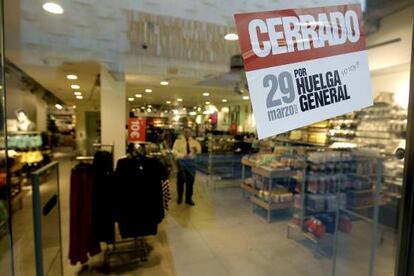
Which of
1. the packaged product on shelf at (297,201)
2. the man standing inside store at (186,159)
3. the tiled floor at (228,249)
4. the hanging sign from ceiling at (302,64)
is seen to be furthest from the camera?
the packaged product on shelf at (297,201)

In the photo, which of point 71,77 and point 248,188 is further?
point 248,188

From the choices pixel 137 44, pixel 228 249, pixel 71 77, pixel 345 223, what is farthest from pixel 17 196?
pixel 345 223

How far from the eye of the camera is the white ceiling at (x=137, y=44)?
1.41 meters

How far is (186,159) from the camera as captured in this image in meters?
1.41

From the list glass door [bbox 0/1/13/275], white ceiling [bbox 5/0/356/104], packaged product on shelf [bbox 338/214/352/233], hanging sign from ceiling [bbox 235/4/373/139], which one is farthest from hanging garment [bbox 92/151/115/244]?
packaged product on shelf [bbox 338/214/352/233]

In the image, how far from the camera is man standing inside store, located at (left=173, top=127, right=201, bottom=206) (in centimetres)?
136

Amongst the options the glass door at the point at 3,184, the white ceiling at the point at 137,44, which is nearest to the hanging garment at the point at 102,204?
the white ceiling at the point at 137,44

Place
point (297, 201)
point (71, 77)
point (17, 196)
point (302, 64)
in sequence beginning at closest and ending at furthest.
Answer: point (302, 64) < point (17, 196) < point (71, 77) < point (297, 201)

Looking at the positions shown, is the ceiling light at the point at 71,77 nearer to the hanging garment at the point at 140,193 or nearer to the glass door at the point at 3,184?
the hanging garment at the point at 140,193

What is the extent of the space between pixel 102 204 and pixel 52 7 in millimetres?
1492

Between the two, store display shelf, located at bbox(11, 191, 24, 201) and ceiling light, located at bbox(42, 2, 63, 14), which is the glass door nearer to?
store display shelf, located at bbox(11, 191, 24, 201)

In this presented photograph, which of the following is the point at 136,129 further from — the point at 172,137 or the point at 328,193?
the point at 328,193

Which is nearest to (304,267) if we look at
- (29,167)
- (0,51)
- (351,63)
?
(351,63)

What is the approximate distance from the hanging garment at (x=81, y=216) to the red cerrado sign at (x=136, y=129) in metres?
1.13
